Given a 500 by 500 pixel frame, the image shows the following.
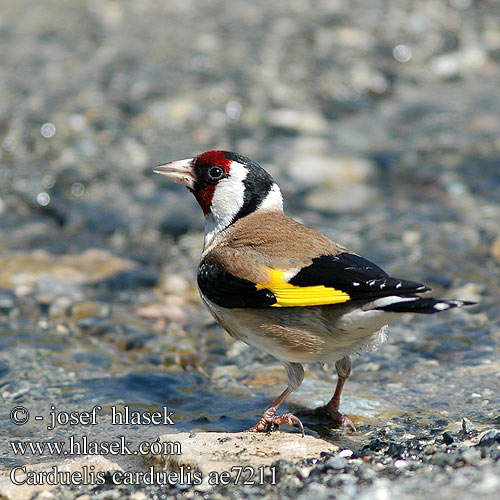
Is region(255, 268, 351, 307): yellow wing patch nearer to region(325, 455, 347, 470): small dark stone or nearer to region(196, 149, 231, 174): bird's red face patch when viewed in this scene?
region(325, 455, 347, 470): small dark stone

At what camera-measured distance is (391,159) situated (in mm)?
9836

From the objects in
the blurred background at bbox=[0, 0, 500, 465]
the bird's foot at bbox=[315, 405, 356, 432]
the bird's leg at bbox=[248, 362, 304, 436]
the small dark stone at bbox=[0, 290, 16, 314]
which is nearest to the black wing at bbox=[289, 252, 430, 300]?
the bird's leg at bbox=[248, 362, 304, 436]

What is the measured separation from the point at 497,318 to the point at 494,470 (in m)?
3.25

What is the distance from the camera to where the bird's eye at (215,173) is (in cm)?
589

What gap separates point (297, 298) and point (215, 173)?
5.12ft

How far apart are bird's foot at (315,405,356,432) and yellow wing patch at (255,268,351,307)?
2.73 feet

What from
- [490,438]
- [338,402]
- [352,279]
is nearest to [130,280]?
[338,402]

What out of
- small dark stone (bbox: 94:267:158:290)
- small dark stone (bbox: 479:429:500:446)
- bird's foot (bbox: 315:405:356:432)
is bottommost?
bird's foot (bbox: 315:405:356:432)

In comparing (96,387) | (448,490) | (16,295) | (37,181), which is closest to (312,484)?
(448,490)

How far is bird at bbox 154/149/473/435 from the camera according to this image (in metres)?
4.46

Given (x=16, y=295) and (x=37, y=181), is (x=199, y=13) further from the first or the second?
(x=16, y=295)

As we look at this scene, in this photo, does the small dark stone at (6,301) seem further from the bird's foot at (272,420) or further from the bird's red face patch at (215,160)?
the bird's foot at (272,420)

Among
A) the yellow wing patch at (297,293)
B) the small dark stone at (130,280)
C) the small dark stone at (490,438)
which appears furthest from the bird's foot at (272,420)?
the small dark stone at (130,280)

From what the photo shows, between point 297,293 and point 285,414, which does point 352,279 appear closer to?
point 297,293
